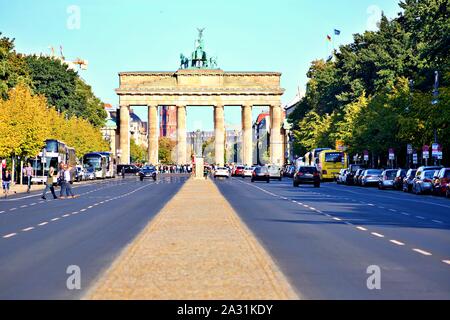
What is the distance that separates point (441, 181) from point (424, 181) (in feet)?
12.4

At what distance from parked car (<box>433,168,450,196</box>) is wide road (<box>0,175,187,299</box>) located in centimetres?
2255

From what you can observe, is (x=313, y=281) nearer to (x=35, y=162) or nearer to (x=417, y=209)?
(x=417, y=209)

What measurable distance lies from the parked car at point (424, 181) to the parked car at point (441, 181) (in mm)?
884

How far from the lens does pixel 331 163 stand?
113 metres

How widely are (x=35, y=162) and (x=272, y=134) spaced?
4135 inches

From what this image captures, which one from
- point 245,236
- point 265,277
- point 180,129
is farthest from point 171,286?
point 180,129

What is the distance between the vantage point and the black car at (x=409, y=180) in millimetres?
71137

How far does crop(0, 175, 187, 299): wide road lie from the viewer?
1584 cm

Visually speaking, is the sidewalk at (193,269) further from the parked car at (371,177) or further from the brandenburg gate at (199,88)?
the brandenburg gate at (199,88)

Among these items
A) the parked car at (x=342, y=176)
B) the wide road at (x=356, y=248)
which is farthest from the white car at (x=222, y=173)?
the wide road at (x=356, y=248)

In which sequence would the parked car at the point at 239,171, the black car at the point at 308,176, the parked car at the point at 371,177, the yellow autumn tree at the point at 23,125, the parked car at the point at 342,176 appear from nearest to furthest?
the yellow autumn tree at the point at 23,125, the black car at the point at 308,176, the parked car at the point at 371,177, the parked car at the point at 342,176, the parked car at the point at 239,171

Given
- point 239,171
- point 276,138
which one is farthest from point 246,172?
point 276,138

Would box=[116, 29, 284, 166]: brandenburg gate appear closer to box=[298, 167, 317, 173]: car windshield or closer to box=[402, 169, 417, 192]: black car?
box=[298, 167, 317, 173]: car windshield

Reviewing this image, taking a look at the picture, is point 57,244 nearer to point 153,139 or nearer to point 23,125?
point 23,125
